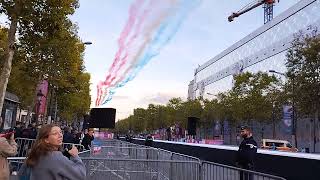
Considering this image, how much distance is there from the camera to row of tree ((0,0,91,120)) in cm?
1939

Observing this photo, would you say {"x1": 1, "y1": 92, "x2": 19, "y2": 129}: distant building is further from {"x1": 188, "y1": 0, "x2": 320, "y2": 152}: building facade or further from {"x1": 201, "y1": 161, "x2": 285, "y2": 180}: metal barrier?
{"x1": 188, "y1": 0, "x2": 320, "y2": 152}: building facade

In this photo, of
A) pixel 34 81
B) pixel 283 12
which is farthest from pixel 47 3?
pixel 283 12

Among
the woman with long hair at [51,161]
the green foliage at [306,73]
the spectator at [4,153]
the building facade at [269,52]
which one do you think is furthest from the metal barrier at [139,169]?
the building facade at [269,52]

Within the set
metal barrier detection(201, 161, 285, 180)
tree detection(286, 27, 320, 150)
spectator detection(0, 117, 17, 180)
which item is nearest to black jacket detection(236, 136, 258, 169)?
metal barrier detection(201, 161, 285, 180)

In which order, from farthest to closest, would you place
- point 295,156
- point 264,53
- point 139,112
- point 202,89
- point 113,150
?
point 139,112 → point 202,89 → point 264,53 → point 113,150 → point 295,156

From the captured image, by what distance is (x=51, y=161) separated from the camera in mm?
3764

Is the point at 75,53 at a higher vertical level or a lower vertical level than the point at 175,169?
higher

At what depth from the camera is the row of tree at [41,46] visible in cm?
1939

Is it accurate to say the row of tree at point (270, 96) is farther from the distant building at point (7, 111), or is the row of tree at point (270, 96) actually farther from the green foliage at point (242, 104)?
the distant building at point (7, 111)

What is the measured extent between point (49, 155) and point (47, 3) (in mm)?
17568

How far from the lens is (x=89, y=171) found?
8.02m

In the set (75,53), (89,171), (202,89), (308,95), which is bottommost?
(89,171)

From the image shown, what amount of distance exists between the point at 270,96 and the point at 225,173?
45544 millimetres

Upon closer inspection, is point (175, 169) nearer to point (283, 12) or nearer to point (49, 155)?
point (49, 155)
